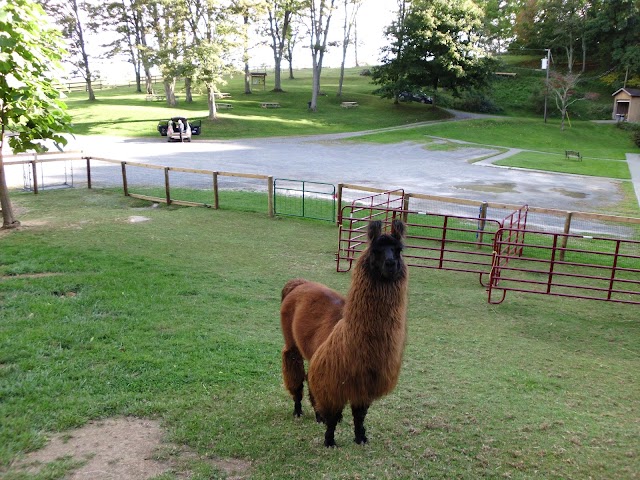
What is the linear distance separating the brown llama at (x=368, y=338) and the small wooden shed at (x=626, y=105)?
53.1 m

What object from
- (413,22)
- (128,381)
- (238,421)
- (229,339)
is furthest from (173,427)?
(413,22)

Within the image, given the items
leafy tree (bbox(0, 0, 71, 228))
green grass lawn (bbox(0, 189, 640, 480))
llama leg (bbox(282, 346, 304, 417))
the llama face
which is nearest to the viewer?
the llama face

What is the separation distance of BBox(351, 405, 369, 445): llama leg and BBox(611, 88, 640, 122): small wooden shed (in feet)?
174

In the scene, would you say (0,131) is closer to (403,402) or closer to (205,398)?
(205,398)

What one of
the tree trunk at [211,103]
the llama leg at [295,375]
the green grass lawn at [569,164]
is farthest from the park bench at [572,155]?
the llama leg at [295,375]

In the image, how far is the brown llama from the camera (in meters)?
3.54

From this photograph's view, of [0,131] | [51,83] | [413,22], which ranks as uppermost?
[413,22]

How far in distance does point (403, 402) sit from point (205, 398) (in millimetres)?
1966

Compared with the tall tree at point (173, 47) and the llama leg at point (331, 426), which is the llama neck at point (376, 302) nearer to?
the llama leg at point (331, 426)

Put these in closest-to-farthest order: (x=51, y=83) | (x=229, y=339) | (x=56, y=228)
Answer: (x=229, y=339), (x=51, y=83), (x=56, y=228)

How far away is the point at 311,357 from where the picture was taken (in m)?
4.25

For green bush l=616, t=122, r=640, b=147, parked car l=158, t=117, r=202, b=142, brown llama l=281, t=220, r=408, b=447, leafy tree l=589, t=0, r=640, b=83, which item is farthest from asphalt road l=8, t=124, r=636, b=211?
leafy tree l=589, t=0, r=640, b=83

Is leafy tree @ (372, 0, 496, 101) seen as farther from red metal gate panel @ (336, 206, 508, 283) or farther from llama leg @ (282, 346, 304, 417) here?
llama leg @ (282, 346, 304, 417)

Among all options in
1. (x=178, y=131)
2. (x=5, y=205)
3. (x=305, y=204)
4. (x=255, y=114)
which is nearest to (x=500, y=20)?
(x=255, y=114)
